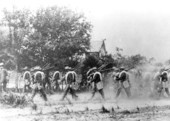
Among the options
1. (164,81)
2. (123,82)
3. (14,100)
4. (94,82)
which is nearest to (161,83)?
(164,81)

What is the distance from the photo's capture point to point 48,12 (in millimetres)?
20281

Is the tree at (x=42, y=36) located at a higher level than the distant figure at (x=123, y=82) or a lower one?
higher

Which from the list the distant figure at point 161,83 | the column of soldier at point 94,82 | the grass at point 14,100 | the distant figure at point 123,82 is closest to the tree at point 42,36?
the column of soldier at point 94,82

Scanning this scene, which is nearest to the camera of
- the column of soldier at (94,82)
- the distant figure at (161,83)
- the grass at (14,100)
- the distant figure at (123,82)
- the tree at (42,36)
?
the grass at (14,100)

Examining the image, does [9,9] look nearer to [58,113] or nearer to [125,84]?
[125,84]

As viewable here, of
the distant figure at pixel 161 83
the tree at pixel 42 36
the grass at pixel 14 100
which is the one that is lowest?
the grass at pixel 14 100

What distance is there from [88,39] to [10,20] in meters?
5.77

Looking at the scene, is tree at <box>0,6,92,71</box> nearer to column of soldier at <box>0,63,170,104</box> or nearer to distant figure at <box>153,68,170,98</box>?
column of soldier at <box>0,63,170,104</box>

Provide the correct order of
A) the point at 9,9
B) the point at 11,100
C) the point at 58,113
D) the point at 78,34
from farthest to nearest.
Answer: the point at 78,34 → the point at 9,9 → the point at 11,100 → the point at 58,113

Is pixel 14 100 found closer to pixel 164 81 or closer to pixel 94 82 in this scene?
pixel 94 82

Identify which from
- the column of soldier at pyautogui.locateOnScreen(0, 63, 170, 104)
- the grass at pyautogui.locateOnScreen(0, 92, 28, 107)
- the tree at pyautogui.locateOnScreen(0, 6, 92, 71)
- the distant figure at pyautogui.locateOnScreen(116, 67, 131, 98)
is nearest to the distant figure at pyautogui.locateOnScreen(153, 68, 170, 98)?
the column of soldier at pyautogui.locateOnScreen(0, 63, 170, 104)

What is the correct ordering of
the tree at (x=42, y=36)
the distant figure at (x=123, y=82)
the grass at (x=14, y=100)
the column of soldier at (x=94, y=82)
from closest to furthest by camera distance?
the grass at (x=14, y=100) < the column of soldier at (x=94, y=82) < the distant figure at (x=123, y=82) < the tree at (x=42, y=36)

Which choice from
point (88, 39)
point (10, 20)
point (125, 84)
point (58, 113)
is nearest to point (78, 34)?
point (88, 39)

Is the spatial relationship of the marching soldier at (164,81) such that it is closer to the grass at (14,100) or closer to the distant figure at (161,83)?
the distant figure at (161,83)
